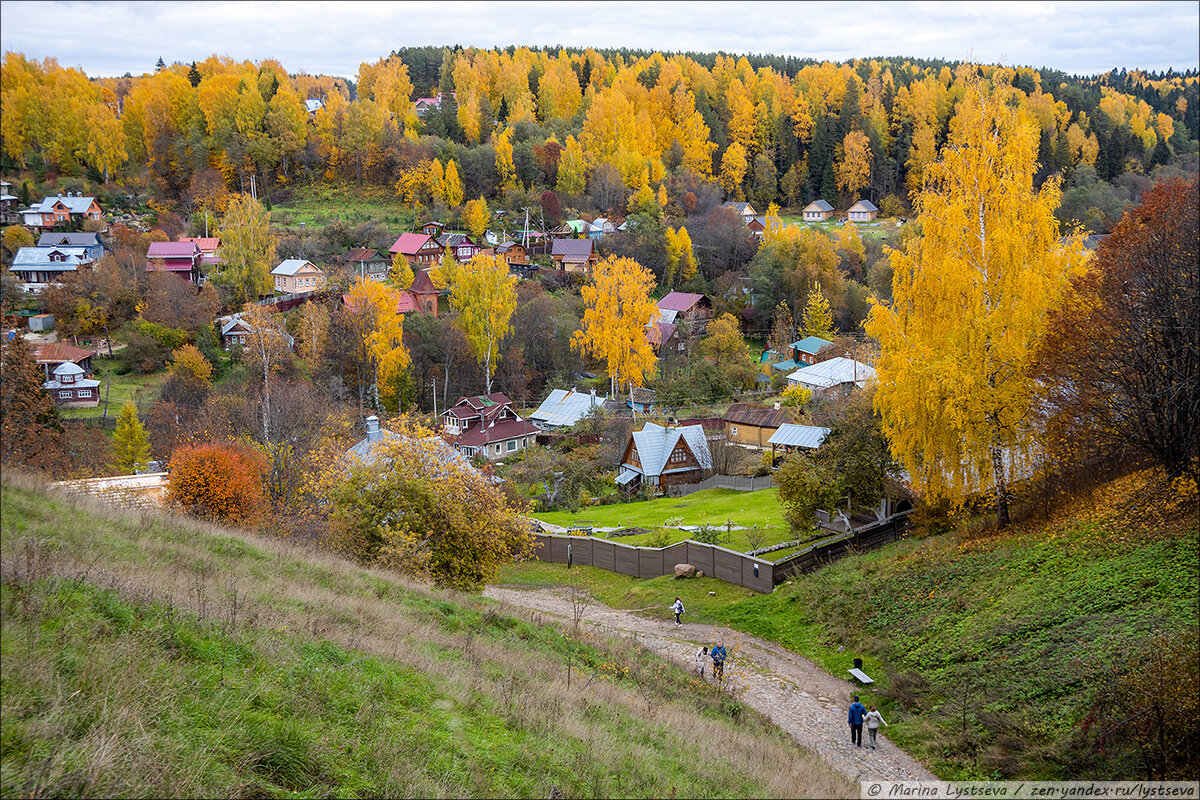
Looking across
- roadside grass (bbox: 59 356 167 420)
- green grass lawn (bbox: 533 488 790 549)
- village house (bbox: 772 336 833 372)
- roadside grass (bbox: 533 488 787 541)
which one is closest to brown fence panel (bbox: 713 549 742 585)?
green grass lawn (bbox: 533 488 790 549)

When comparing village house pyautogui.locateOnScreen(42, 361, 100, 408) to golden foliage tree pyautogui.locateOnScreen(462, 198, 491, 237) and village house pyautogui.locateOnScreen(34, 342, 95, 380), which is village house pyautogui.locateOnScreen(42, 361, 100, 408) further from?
golden foliage tree pyautogui.locateOnScreen(462, 198, 491, 237)

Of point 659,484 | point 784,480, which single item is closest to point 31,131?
point 659,484

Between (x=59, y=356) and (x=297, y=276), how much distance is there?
18.8 m

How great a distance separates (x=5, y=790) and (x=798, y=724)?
1154 centimetres

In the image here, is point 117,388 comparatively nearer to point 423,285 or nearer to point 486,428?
point 423,285

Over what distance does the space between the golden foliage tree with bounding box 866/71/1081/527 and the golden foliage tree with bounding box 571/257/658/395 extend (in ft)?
88.7

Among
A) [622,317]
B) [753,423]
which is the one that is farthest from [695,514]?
[622,317]

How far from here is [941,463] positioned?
712 inches

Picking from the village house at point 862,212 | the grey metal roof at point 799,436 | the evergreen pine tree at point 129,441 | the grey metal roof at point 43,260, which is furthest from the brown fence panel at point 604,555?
the village house at point 862,212

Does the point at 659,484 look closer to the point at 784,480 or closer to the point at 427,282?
the point at 784,480

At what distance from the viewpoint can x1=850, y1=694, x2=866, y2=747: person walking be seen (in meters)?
12.2

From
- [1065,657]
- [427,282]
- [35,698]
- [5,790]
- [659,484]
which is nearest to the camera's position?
[5,790]

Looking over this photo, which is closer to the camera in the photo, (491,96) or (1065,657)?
(1065,657)

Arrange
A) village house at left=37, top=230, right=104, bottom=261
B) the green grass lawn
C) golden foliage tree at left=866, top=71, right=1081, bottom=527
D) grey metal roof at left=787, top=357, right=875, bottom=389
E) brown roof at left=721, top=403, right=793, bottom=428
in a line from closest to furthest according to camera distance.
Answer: golden foliage tree at left=866, top=71, right=1081, bottom=527 → the green grass lawn → brown roof at left=721, top=403, right=793, bottom=428 → grey metal roof at left=787, top=357, right=875, bottom=389 → village house at left=37, top=230, right=104, bottom=261
